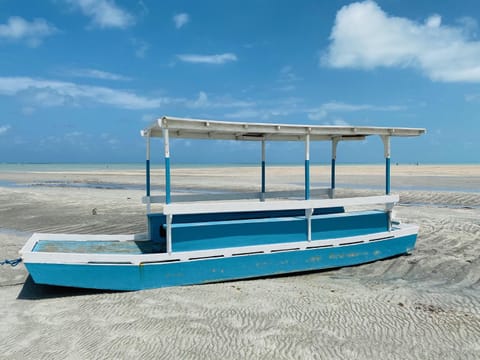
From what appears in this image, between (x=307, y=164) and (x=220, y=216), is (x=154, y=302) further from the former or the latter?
(x=307, y=164)

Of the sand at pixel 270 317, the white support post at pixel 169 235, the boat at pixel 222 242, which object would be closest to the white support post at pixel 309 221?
the boat at pixel 222 242

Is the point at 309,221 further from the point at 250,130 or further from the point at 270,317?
the point at 270,317

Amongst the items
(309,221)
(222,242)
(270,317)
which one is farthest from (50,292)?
(309,221)

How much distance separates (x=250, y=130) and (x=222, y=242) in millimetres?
2187

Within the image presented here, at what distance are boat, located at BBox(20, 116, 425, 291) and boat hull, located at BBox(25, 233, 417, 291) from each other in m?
0.02

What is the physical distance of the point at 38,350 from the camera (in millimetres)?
4695

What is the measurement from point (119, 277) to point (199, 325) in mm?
1890

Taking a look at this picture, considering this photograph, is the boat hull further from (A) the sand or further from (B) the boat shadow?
(B) the boat shadow

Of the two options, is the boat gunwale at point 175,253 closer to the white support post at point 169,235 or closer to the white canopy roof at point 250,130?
the white support post at point 169,235

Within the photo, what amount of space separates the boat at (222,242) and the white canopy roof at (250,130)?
0.07 ft

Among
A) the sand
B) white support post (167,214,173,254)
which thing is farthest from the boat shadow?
white support post (167,214,173,254)

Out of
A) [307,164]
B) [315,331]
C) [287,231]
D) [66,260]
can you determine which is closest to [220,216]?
[287,231]

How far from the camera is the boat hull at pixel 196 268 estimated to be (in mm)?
6250

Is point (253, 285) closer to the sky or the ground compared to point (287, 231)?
closer to the ground
